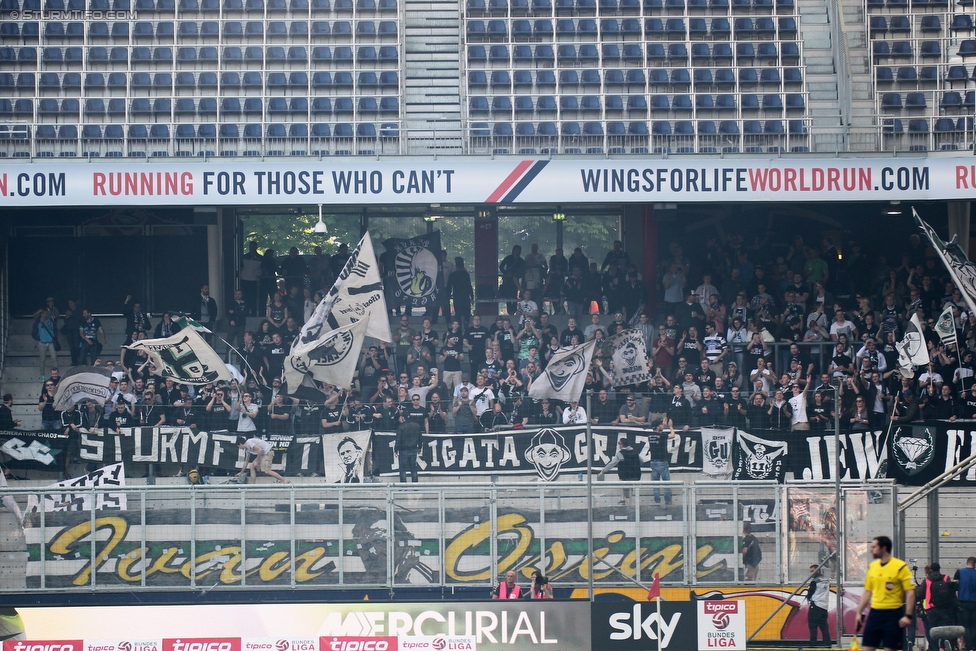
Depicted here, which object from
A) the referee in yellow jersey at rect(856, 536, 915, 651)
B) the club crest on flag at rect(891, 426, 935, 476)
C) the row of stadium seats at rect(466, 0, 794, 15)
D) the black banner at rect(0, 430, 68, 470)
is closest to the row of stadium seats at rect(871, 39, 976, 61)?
the row of stadium seats at rect(466, 0, 794, 15)

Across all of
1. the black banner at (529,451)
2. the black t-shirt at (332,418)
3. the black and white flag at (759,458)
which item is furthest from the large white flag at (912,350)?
the black t-shirt at (332,418)

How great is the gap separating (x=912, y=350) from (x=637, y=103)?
20.8ft

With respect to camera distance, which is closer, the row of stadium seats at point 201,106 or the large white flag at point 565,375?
the large white flag at point 565,375

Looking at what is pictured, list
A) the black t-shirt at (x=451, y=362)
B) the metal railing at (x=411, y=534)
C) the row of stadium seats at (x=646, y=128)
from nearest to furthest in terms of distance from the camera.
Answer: the metal railing at (x=411, y=534), the black t-shirt at (x=451, y=362), the row of stadium seats at (x=646, y=128)

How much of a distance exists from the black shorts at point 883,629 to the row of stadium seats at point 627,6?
14.1 metres

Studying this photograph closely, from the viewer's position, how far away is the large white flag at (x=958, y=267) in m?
17.6

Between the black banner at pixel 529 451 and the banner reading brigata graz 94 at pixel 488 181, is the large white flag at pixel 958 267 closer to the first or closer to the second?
the banner reading brigata graz 94 at pixel 488 181

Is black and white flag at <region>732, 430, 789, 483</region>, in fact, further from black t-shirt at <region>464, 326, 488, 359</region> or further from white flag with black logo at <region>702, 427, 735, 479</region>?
black t-shirt at <region>464, 326, 488, 359</region>

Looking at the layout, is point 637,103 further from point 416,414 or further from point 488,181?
point 416,414

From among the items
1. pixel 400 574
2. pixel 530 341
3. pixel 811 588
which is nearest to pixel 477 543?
pixel 400 574

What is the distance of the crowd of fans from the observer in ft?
53.3

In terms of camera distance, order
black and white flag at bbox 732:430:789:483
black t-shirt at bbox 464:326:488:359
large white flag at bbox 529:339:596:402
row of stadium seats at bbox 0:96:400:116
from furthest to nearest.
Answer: row of stadium seats at bbox 0:96:400:116 < black t-shirt at bbox 464:326:488:359 < large white flag at bbox 529:339:596:402 < black and white flag at bbox 732:430:789:483

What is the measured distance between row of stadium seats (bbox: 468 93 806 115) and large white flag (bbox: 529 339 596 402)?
184 inches

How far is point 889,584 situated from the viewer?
10.3 metres
